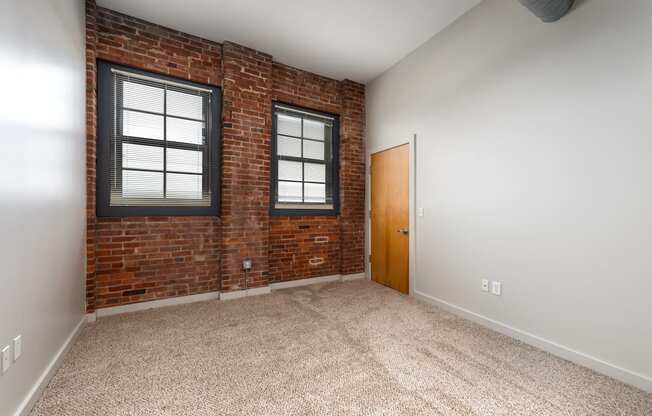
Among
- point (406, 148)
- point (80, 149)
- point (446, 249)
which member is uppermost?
point (406, 148)

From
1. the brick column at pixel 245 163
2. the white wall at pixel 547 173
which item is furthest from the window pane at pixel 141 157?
the white wall at pixel 547 173

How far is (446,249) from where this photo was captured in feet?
10.5

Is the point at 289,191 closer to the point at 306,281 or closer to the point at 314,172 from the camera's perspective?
the point at 314,172

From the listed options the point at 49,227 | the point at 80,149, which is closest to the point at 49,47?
the point at 80,149

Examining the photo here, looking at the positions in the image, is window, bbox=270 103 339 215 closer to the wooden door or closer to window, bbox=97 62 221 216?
the wooden door

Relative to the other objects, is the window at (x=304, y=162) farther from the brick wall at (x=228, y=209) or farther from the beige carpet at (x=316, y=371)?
the beige carpet at (x=316, y=371)

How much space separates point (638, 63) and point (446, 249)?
206cm

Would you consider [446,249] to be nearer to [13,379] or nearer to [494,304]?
[494,304]

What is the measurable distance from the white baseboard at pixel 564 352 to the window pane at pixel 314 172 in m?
2.46

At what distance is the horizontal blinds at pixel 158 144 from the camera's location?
122 inches

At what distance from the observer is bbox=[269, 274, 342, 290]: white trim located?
4035mm

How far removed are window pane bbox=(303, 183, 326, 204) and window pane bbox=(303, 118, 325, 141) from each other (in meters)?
0.74

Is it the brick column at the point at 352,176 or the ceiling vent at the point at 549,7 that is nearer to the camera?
the ceiling vent at the point at 549,7

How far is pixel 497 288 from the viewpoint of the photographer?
2670 mm
